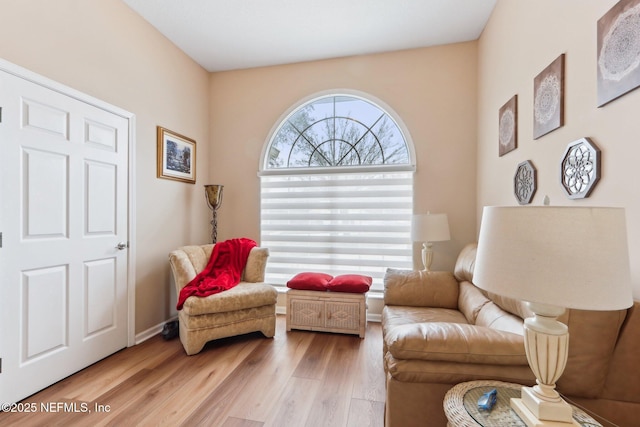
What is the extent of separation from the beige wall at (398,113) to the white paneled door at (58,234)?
4.49 ft

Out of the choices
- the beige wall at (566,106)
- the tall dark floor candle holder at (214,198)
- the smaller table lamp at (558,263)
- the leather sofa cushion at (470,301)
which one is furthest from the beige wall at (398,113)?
the smaller table lamp at (558,263)

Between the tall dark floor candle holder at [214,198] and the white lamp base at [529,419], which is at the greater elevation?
the tall dark floor candle holder at [214,198]

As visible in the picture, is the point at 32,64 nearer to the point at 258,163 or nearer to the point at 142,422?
the point at 258,163

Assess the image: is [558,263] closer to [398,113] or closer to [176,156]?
[398,113]

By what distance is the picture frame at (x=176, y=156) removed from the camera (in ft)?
9.87

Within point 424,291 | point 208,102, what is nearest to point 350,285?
point 424,291

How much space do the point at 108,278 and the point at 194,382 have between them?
1.18 meters

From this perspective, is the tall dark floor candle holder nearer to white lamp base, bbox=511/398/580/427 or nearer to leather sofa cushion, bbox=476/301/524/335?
leather sofa cushion, bbox=476/301/524/335

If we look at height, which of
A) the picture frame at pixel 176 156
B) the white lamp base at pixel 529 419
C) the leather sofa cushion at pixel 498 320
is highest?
the picture frame at pixel 176 156

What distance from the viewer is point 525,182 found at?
203 centimetres

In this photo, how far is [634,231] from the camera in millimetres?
1183

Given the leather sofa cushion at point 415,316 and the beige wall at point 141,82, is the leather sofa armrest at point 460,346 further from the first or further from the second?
the beige wall at point 141,82

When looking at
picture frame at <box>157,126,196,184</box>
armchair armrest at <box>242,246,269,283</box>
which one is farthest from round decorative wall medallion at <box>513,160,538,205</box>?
picture frame at <box>157,126,196,184</box>

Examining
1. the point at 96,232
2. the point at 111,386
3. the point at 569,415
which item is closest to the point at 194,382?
the point at 111,386
